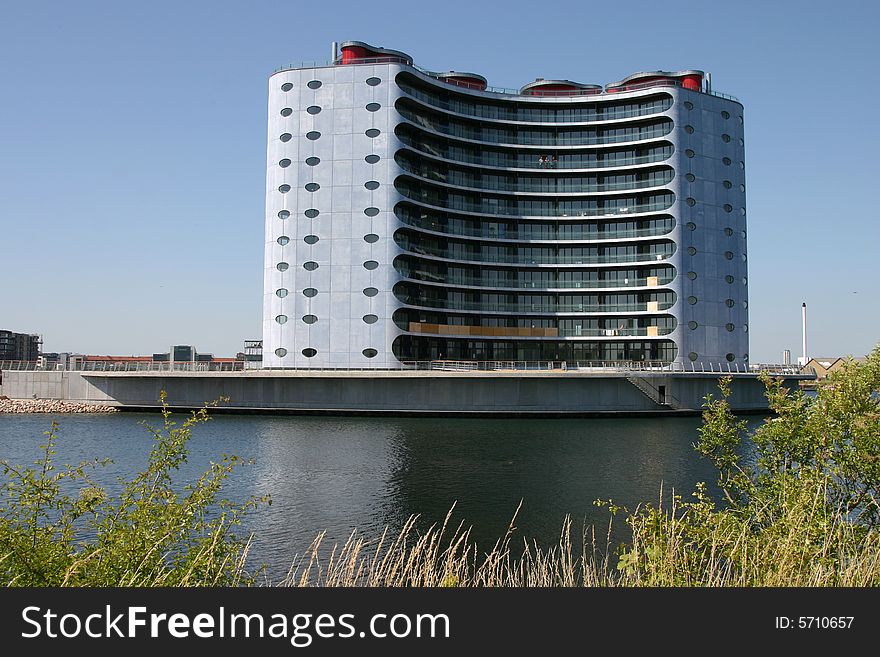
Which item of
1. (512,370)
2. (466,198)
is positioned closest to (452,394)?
(512,370)

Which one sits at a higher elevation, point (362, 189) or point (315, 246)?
point (362, 189)

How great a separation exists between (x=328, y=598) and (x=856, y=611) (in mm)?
5017

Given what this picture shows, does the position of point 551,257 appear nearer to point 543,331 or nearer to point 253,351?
Result: point 543,331

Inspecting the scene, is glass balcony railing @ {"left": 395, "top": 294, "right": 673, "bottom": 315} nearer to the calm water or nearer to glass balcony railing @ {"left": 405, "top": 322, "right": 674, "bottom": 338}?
glass balcony railing @ {"left": 405, "top": 322, "right": 674, "bottom": 338}

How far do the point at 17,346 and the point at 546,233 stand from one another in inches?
6369

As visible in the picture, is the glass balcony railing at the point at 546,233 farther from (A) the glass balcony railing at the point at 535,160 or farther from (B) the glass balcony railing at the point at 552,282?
(A) the glass balcony railing at the point at 535,160

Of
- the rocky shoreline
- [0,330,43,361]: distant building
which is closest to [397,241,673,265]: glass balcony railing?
the rocky shoreline

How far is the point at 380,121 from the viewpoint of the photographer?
245 ft

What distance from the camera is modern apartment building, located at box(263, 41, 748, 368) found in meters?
73.0

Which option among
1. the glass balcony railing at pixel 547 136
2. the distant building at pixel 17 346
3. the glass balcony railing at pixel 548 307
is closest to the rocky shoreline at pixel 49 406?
the glass balcony railing at pixel 548 307

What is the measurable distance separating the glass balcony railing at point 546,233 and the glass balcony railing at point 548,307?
8.12m

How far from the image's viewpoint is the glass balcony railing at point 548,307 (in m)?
82.0

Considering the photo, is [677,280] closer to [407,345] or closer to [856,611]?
[407,345]

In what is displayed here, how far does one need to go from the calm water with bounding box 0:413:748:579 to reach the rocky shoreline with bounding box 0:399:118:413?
4493 mm
